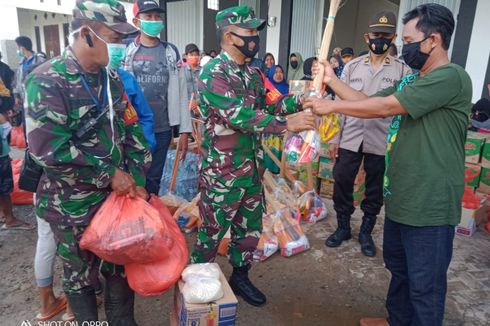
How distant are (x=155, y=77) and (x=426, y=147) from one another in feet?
7.77

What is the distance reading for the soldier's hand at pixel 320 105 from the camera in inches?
83.7

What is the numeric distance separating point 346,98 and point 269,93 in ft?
1.91

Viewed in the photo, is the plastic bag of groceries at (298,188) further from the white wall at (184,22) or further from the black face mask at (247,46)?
the white wall at (184,22)

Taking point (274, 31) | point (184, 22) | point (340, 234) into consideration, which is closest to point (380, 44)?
point (340, 234)

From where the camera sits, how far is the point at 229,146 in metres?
2.45

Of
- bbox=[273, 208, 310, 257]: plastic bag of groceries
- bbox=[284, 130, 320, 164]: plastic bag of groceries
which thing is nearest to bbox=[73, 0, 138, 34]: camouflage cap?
bbox=[284, 130, 320, 164]: plastic bag of groceries

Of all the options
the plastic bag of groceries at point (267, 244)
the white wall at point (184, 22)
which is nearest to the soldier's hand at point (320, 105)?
the plastic bag of groceries at point (267, 244)

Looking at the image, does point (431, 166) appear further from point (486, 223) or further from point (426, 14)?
point (486, 223)

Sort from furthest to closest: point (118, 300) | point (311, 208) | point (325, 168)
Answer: point (325, 168), point (311, 208), point (118, 300)

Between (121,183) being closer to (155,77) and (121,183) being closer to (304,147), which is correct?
(304,147)

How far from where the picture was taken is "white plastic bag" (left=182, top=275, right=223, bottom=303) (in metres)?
1.91

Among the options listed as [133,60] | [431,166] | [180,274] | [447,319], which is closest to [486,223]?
[447,319]

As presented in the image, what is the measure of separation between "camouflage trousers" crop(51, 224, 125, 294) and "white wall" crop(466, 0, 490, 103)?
601 cm

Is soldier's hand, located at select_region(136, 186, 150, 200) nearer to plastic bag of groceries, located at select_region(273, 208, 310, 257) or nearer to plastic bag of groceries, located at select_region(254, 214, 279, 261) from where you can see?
plastic bag of groceries, located at select_region(254, 214, 279, 261)
